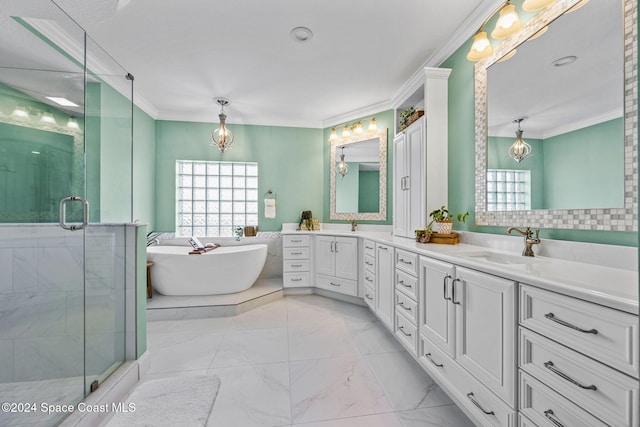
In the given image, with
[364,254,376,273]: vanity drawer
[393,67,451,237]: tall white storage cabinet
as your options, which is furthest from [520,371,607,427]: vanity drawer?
[364,254,376,273]: vanity drawer

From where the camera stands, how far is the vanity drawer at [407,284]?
1.77 meters

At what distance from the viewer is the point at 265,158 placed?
4188mm

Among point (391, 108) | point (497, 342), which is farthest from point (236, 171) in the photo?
point (497, 342)

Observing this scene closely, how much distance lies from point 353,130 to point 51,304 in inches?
139

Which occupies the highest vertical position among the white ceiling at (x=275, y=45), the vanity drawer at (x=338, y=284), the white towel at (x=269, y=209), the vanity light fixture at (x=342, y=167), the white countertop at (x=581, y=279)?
the white ceiling at (x=275, y=45)

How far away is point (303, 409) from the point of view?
147 cm

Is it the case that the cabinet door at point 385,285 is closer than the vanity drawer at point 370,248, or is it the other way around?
the cabinet door at point 385,285

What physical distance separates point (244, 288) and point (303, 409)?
2035 millimetres

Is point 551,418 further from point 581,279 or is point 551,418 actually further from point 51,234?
point 51,234

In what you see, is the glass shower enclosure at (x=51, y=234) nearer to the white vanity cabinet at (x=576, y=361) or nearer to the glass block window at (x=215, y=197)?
the white vanity cabinet at (x=576, y=361)

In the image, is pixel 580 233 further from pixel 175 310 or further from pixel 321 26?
pixel 175 310

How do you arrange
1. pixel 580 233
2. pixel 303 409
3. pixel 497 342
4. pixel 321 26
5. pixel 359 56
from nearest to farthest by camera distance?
pixel 497 342
pixel 580 233
pixel 303 409
pixel 321 26
pixel 359 56

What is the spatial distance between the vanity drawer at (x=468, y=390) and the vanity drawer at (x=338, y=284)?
4.80 ft

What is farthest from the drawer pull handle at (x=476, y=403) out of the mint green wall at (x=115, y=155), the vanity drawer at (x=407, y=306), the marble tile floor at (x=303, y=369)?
the mint green wall at (x=115, y=155)
